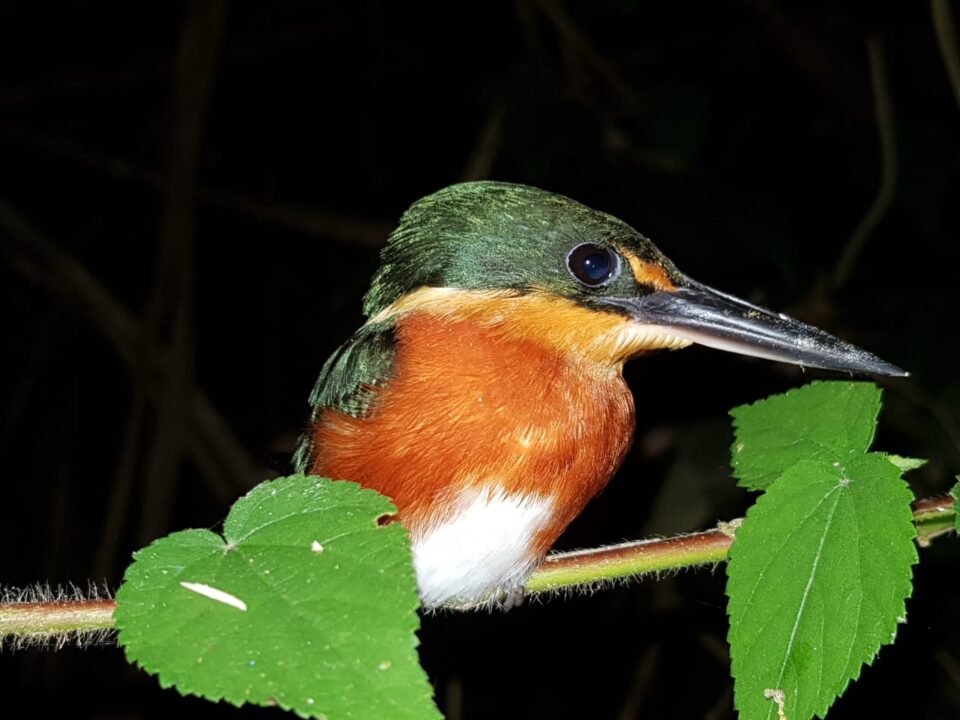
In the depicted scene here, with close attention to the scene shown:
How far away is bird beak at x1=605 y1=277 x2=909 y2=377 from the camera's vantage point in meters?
1.92

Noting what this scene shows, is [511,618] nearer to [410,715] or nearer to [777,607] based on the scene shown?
[777,607]

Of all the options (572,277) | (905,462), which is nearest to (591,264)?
(572,277)

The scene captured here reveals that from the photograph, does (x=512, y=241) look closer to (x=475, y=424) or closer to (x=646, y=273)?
(x=646, y=273)

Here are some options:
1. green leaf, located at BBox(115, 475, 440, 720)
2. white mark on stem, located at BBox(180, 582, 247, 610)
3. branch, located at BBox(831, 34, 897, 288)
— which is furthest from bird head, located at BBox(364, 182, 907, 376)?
branch, located at BBox(831, 34, 897, 288)

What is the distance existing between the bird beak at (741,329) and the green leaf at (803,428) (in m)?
0.14

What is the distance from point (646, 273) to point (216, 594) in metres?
1.09

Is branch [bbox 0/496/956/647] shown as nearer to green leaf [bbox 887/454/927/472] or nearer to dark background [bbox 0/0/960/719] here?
green leaf [bbox 887/454/927/472]

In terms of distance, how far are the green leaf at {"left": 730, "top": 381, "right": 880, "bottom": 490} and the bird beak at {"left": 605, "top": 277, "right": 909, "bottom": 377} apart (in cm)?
14

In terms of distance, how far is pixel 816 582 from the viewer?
1424mm

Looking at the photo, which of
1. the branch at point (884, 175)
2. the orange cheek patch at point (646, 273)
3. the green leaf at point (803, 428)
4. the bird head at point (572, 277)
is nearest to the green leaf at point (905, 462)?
the green leaf at point (803, 428)

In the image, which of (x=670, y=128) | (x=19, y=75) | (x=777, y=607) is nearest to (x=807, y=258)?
(x=670, y=128)

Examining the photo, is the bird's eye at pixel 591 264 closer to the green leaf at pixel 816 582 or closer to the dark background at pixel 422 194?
the green leaf at pixel 816 582

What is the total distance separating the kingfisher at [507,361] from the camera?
194 centimetres

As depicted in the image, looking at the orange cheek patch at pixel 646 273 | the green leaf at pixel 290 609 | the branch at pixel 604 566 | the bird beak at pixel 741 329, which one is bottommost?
the branch at pixel 604 566
